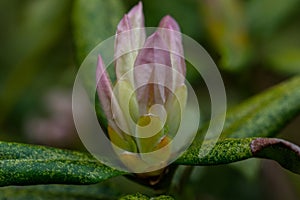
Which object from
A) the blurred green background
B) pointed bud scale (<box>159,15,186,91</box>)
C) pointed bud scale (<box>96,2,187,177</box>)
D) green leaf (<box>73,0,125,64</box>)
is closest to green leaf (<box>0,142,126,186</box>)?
pointed bud scale (<box>96,2,187,177</box>)

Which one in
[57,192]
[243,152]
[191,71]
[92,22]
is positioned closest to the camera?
[243,152]

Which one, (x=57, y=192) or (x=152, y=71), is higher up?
(x=152, y=71)

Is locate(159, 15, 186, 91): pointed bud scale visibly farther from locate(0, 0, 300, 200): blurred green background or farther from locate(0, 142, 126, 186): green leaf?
locate(0, 0, 300, 200): blurred green background

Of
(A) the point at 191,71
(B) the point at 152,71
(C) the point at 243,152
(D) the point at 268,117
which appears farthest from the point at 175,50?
(A) the point at 191,71

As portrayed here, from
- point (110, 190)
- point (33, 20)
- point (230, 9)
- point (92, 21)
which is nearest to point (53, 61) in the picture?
point (33, 20)

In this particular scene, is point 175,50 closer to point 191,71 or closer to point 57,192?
point 57,192

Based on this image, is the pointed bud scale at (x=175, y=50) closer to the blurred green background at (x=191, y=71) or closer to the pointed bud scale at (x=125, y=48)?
the pointed bud scale at (x=125, y=48)

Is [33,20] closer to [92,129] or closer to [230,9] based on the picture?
[230,9]
